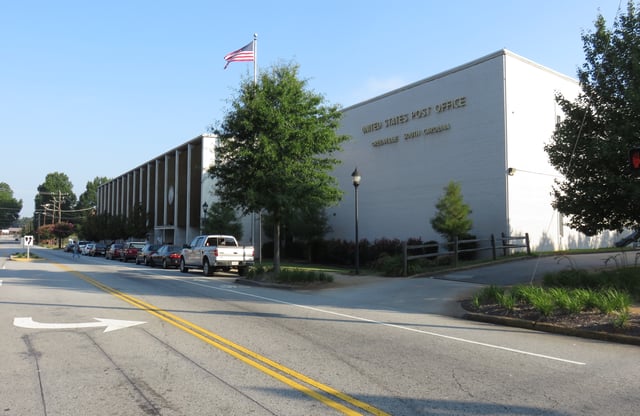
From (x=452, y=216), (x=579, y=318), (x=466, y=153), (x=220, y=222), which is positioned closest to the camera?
(x=579, y=318)

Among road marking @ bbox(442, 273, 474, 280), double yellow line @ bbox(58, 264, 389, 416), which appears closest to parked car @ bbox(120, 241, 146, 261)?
road marking @ bbox(442, 273, 474, 280)

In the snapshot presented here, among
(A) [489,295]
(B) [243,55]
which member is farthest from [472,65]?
(A) [489,295]

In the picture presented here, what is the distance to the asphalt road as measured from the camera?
16.3 ft

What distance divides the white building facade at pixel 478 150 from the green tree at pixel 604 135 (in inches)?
376

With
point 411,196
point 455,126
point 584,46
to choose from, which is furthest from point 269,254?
point 584,46

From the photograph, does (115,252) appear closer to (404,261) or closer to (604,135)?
(404,261)

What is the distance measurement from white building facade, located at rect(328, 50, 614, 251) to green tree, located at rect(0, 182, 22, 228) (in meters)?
196

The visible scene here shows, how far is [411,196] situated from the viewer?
28953mm

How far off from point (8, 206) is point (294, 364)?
218030mm

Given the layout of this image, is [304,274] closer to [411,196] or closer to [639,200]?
[639,200]

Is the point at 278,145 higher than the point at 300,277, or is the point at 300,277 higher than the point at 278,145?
the point at 278,145

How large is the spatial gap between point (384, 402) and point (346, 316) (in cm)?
599

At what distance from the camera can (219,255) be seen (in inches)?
897

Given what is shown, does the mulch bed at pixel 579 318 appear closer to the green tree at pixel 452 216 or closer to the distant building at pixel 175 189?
the green tree at pixel 452 216
